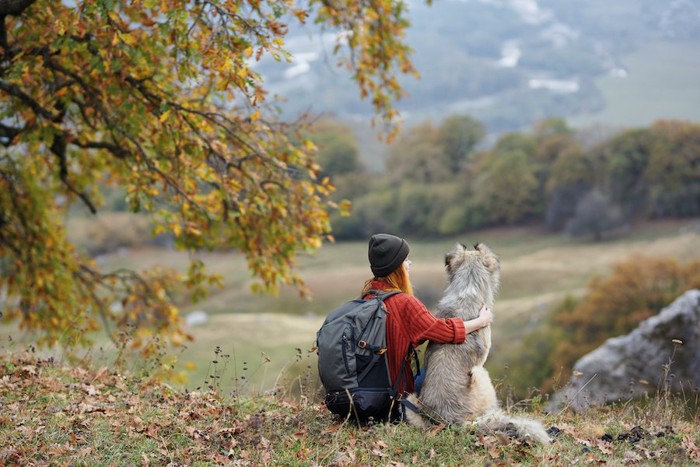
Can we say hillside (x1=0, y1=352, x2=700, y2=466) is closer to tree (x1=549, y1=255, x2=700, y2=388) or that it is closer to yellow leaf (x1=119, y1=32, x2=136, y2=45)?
yellow leaf (x1=119, y1=32, x2=136, y2=45)

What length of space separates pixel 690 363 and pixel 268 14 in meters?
15.3

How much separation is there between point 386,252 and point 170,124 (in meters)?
4.16

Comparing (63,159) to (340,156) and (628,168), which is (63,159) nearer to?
(628,168)

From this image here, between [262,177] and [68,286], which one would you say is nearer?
[262,177]

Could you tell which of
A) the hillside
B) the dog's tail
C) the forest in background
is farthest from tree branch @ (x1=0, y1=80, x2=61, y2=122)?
the forest in background

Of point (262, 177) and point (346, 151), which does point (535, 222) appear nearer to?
point (346, 151)

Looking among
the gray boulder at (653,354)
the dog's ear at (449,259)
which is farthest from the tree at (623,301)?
the dog's ear at (449,259)

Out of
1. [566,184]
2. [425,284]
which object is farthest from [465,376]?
[566,184]

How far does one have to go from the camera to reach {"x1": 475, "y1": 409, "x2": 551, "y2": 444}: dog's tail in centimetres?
625

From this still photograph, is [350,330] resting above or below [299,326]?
above

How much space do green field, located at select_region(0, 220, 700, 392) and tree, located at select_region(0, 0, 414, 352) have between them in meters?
34.1

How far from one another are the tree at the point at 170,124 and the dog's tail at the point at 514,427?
435 cm

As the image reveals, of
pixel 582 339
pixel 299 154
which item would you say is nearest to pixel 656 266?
pixel 582 339

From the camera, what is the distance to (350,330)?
20.5ft
